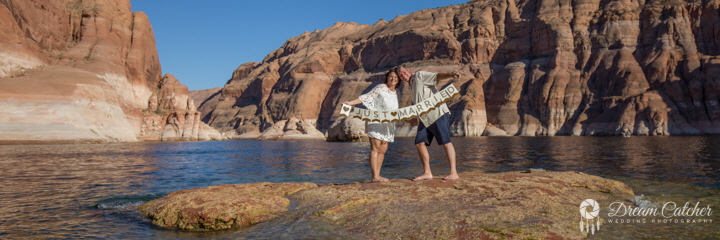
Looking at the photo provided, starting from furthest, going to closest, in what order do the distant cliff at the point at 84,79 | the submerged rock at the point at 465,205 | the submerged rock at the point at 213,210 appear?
the distant cliff at the point at 84,79, the submerged rock at the point at 213,210, the submerged rock at the point at 465,205

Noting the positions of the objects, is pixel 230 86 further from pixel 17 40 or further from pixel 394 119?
pixel 394 119

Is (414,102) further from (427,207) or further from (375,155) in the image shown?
(427,207)

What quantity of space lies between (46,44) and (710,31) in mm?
102637

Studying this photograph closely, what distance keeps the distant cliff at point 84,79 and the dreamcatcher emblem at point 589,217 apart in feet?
146

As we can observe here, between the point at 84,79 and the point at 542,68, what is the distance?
80228mm

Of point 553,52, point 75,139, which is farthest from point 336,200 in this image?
point 553,52

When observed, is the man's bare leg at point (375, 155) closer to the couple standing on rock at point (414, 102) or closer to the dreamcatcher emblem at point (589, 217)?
the couple standing on rock at point (414, 102)

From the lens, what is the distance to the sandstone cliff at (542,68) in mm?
65438

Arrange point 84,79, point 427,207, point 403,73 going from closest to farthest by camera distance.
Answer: point 427,207 → point 403,73 → point 84,79

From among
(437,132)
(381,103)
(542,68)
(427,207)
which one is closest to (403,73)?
(381,103)

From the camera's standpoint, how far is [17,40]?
45.4m

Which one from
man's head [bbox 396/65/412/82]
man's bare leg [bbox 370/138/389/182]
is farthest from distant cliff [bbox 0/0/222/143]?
man's head [bbox 396/65/412/82]

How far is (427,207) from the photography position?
18.4ft

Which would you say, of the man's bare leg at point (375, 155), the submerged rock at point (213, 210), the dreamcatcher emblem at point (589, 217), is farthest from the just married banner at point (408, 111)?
the dreamcatcher emblem at point (589, 217)
